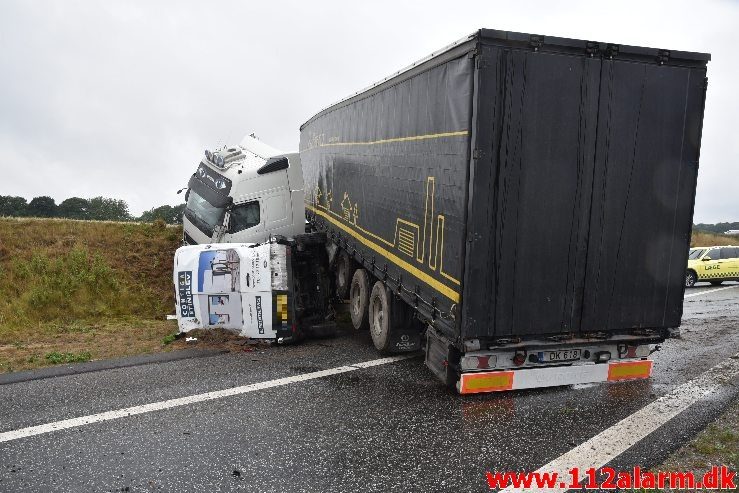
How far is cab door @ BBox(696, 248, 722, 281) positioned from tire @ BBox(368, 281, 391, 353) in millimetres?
15871

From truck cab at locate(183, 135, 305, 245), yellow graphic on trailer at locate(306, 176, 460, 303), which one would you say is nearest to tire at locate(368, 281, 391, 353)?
yellow graphic on trailer at locate(306, 176, 460, 303)

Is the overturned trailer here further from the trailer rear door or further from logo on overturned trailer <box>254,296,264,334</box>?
logo on overturned trailer <box>254,296,264,334</box>

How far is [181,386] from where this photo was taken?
7.25 meters

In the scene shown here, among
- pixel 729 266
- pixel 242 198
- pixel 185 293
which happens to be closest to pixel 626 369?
pixel 185 293

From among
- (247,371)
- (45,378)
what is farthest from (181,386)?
(45,378)

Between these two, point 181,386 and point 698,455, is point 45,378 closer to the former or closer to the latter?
point 181,386

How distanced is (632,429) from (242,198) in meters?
9.09

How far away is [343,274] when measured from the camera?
11719mm

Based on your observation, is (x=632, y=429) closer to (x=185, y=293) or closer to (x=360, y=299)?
(x=360, y=299)

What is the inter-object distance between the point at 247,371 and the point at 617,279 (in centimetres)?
514

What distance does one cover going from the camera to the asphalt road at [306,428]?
4945 mm

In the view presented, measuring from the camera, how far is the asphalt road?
16.2ft

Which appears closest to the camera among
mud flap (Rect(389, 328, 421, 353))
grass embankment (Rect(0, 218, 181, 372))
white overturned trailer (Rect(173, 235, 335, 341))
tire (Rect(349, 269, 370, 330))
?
mud flap (Rect(389, 328, 421, 353))

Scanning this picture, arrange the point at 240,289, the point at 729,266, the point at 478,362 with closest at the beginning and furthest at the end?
the point at 478,362, the point at 240,289, the point at 729,266
